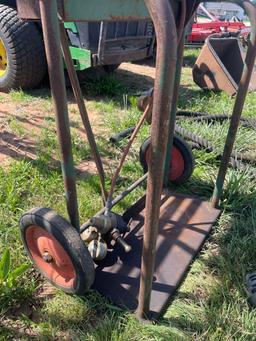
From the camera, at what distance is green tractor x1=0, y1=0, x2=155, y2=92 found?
12.3 feet

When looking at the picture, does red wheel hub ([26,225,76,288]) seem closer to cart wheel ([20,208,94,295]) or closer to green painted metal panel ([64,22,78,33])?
cart wheel ([20,208,94,295])

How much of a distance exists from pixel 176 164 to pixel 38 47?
234 cm

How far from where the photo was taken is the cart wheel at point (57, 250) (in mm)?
1423

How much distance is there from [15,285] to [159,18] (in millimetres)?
1270

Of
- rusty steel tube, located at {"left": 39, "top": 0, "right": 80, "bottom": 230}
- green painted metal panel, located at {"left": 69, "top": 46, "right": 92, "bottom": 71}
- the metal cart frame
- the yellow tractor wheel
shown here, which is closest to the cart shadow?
the metal cart frame

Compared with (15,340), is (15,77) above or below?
above

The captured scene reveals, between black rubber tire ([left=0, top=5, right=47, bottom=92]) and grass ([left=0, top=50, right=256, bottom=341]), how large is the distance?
0.81 m

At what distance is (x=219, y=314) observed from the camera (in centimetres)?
154

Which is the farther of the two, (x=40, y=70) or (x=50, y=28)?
(x=40, y=70)

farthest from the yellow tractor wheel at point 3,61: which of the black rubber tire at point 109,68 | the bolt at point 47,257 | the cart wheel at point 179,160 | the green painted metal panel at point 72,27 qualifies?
the bolt at point 47,257

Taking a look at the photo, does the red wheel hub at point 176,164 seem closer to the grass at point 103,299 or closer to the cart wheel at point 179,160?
the cart wheel at point 179,160

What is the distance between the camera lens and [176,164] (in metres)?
2.37

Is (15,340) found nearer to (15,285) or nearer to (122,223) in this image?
(15,285)

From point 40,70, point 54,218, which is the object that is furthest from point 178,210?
point 40,70
